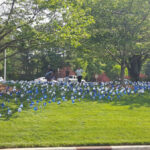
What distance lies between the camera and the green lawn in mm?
5328

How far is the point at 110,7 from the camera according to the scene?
46.8 ft

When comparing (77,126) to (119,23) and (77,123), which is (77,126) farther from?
(119,23)

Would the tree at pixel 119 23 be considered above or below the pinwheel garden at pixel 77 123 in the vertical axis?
above

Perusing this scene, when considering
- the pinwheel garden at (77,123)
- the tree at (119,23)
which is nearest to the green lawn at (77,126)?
the pinwheel garden at (77,123)

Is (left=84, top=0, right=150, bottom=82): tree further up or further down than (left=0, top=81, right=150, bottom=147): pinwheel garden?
further up

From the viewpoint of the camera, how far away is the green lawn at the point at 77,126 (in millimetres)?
5328

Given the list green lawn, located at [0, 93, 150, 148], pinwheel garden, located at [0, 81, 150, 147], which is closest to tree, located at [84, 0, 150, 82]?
pinwheel garden, located at [0, 81, 150, 147]

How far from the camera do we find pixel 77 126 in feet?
20.6

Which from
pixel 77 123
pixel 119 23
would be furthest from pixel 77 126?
pixel 119 23

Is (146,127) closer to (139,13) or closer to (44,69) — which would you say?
(139,13)

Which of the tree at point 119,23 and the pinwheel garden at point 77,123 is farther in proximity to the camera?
the tree at point 119,23

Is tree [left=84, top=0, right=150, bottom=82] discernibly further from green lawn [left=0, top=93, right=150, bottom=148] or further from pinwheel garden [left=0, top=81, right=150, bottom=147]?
green lawn [left=0, top=93, right=150, bottom=148]

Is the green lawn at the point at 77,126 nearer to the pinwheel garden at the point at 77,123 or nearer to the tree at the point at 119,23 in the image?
the pinwheel garden at the point at 77,123

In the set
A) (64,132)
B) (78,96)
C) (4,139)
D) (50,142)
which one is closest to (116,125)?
(64,132)
